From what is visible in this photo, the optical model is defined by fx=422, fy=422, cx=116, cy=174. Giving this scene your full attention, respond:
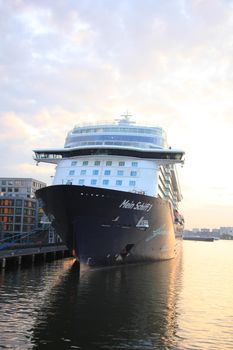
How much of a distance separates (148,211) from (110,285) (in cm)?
872

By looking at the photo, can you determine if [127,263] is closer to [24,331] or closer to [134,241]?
[134,241]

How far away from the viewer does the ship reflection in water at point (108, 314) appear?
592 inches

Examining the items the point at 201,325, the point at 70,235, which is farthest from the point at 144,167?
the point at 201,325

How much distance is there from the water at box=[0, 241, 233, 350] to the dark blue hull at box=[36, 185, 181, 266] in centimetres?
173

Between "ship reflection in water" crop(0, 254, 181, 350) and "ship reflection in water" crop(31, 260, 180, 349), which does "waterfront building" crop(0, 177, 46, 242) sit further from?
"ship reflection in water" crop(31, 260, 180, 349)

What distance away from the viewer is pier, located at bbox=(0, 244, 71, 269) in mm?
35844

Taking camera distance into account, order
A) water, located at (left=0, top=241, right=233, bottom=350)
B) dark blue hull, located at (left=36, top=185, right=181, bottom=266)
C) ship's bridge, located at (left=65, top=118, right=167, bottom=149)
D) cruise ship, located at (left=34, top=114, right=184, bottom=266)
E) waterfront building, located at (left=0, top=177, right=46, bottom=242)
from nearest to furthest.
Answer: water, located at (left=0, top=241, right=233, bottom=350), dark blue hull, located at (left=36, top=185, right=181, bottom=266), cruise ship, located at (left=34, top=114, right=184, bottom=266), ship's bridge, located at (left=65, top=118, right=167, bottom=149), waterfront building, located at (left=0, top=177, right=46, bottom=242)

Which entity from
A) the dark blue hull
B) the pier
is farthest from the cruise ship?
the pier

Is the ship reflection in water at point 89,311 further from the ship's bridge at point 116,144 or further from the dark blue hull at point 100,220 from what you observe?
the ship's bridge at point 116,144

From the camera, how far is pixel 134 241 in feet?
107

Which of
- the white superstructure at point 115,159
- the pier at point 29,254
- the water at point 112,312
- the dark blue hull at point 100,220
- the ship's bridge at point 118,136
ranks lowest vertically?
the water at point 112,312

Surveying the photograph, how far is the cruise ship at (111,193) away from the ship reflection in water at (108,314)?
2.91m

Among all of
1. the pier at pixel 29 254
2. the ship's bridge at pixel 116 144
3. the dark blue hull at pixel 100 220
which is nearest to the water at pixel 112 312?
the dark blue hull at pixel 100 220

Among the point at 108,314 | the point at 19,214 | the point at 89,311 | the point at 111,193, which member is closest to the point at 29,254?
the point at 111,193
